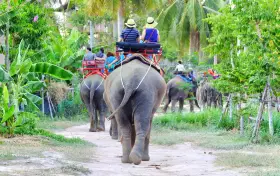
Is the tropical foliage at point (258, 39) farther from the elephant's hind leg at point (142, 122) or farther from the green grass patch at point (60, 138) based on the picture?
the green grass patch at point (60, 138)

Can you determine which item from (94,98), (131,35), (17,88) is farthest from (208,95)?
(131,35)

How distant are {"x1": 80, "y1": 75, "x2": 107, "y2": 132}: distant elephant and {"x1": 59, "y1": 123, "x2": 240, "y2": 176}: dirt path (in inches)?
119

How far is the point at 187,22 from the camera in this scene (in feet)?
153

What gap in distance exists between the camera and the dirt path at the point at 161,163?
10797 millimetres

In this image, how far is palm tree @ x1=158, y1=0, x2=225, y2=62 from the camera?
44.8 metres

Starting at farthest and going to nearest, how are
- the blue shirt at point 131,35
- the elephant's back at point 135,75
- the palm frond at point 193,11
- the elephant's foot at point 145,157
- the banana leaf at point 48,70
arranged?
the palm frond at point 193,11 < the banana leaf at point 48,70 < the blue shirt at point 131,35 < the elephant's foot at point 145,157 < the elephant's back at point 135,75

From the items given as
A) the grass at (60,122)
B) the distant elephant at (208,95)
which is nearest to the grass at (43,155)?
the grass at (60,122)

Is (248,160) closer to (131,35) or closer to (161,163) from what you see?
(161,163)

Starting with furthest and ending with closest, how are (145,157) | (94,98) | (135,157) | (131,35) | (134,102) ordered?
(94,98) → (131,35) → (145,157) → (134,102) → (135,157)

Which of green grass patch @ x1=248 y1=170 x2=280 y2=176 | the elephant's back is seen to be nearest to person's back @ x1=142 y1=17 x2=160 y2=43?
the elephant's back

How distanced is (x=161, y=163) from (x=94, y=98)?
7743 mm

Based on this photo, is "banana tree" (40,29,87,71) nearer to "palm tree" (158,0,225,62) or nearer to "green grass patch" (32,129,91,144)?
"green grass patch" (32,129,91,144)

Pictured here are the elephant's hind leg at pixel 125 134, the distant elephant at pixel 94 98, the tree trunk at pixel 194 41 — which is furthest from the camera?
the tree trunk at pixel 194 41

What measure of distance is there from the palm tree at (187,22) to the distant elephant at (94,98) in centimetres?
2553
